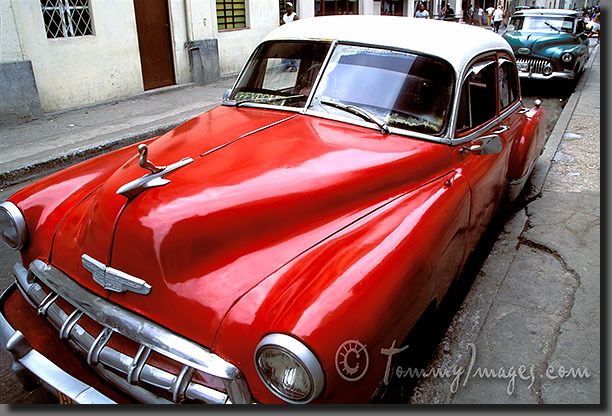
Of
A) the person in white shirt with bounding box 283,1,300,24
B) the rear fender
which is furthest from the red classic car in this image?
the person in white shirt with bounding box 283,1,300,24

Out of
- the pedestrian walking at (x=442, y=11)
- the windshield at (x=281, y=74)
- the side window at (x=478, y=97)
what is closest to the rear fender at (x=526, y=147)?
the side window at (x=478, y=97)

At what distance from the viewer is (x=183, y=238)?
6.58ft

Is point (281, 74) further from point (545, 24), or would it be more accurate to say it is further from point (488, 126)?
point (545, 24)

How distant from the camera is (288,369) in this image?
5.50 feet

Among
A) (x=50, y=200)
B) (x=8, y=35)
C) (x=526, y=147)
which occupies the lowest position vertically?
(x=526, y=147)

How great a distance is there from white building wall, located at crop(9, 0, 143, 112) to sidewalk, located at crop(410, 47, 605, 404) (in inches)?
300

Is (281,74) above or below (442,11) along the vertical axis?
below

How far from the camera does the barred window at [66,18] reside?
326 inches

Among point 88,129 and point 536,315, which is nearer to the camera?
point 536,315

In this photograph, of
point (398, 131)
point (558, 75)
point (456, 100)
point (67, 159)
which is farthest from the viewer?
point (558, 75)

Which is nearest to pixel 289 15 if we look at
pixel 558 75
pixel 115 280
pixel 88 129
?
pixel 558 75

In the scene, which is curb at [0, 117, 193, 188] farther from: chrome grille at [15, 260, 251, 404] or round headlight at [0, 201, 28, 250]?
chrome grille at [15, 260, 251, 404]

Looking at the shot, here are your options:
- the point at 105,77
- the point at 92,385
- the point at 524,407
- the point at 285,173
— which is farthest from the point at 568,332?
the point at 105,77

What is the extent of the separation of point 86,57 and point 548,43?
9.27 metres
